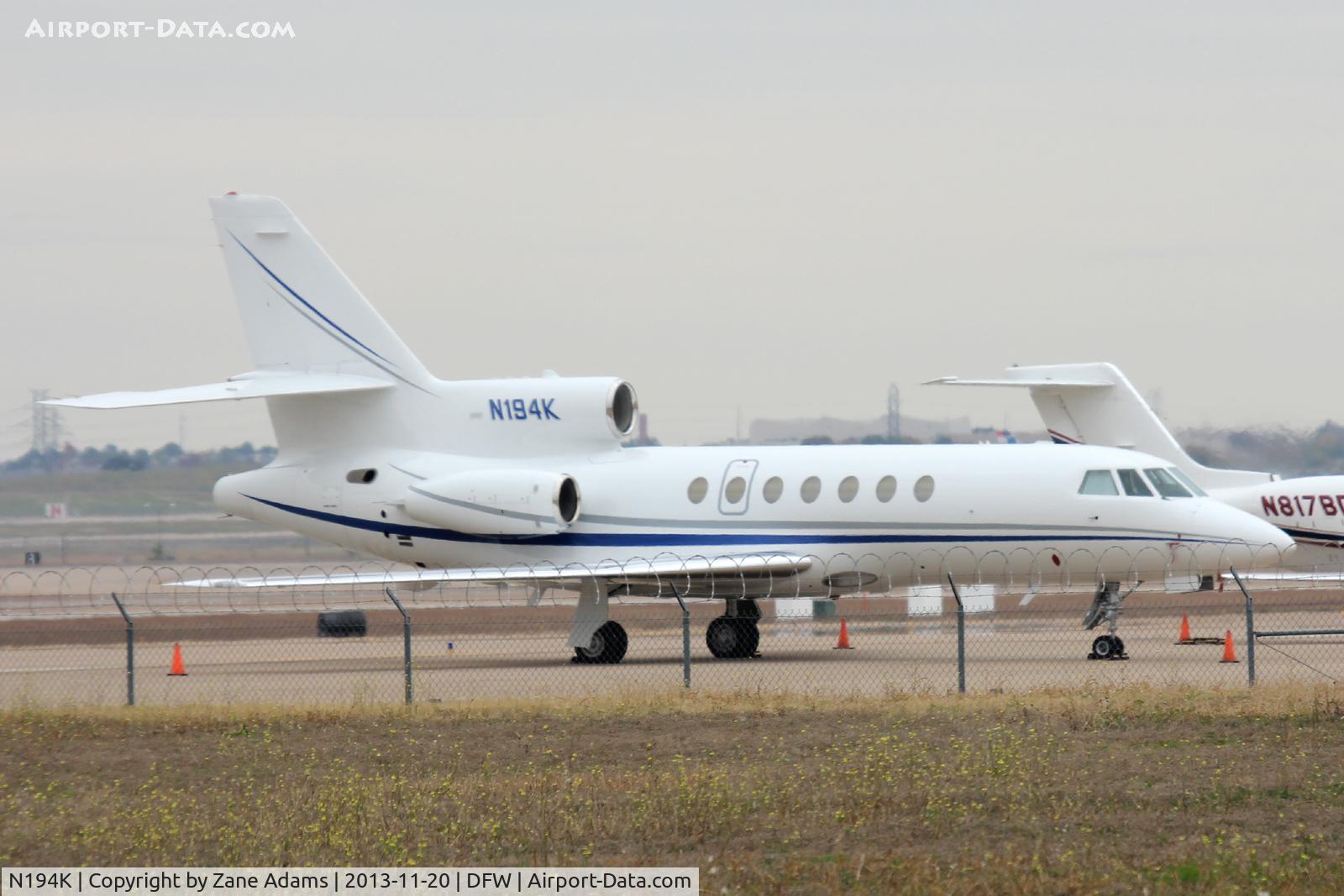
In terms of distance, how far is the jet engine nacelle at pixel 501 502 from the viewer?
27.0m

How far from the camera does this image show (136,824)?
11.4 metres

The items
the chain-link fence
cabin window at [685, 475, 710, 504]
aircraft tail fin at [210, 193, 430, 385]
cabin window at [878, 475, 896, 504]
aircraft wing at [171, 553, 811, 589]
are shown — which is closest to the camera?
the chain-link fence

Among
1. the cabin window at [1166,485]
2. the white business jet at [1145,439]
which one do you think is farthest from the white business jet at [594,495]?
the white business jet at [1145,439]

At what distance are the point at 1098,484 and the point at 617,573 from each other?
6.69 m

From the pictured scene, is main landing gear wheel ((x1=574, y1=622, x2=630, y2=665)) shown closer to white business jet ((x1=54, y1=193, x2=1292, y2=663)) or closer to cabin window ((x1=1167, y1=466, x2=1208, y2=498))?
white business jet ((x1=54, y1=193, x2=1292, y2=663))

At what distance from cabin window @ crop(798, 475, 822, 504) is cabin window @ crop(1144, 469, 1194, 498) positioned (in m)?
4.56

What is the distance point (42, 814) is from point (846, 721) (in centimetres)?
719

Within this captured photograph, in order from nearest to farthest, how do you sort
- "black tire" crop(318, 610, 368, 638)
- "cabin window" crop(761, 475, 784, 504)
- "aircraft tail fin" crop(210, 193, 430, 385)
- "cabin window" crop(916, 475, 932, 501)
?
"cabin window" crop(916, 475, 932, 501) < "cabin window" crop(761, 475, 784, 504) < "aircraft tail fin" crop(210, 193, 430, 385) < "black tire" crop(318, 610, 368, 638)

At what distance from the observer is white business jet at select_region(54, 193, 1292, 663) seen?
80.5 ft

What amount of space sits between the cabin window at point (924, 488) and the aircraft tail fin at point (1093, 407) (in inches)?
480

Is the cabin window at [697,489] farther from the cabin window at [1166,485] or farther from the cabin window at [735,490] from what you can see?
the cabin window at [1166,485]

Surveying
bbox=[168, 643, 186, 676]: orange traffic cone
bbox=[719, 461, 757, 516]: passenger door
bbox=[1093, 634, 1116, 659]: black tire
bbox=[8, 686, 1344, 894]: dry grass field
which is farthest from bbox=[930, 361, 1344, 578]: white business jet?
bbox=[8, 686, 1344, 894]: dry grass field

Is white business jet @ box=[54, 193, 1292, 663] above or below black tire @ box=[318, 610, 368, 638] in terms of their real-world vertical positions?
above

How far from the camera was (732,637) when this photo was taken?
86.8 feet
